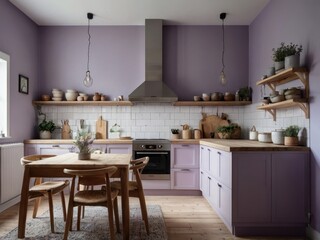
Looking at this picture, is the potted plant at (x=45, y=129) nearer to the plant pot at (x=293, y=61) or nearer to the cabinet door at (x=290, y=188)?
the cabinet door at (x=290, y=188)

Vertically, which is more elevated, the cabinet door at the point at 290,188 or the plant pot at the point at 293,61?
the plant pot at the point at 293,61

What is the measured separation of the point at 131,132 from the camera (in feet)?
16.0

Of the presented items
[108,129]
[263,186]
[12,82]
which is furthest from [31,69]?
[263,186]

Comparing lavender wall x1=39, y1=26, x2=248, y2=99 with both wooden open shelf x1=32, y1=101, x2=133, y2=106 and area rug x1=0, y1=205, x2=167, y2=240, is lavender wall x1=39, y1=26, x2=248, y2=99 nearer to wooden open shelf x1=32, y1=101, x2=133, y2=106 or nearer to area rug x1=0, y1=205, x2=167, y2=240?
wooden open shelf x1=32, y1=101, x2=133, y2=106

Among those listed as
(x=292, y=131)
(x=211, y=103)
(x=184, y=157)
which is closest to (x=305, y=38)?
(x=292, y=131)

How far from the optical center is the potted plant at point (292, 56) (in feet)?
9.21

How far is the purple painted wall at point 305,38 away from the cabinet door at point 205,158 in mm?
1395

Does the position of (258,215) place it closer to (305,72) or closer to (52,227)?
(305,72)

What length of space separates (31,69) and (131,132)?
208cm

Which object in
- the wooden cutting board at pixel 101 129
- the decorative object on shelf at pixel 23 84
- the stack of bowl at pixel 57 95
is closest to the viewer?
the decorative object on shelf at pixel 23 84

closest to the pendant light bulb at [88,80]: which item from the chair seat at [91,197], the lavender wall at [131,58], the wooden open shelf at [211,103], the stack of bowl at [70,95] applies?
the lavender wall at [131,58]

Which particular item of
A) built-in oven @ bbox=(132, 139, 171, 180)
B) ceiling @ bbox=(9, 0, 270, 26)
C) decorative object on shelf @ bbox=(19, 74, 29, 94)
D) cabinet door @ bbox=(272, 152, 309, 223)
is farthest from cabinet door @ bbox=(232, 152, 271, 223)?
decorative object on shelf @ bbox=(19, 74, 29, 94)

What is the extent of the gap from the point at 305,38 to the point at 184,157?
2.44 metres

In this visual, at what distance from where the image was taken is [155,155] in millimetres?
4355
